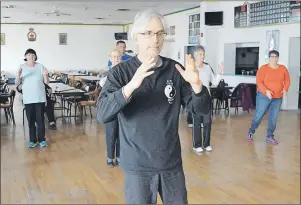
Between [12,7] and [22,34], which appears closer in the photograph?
[12,7]

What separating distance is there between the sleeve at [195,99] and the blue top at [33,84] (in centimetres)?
286

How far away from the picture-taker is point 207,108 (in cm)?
137

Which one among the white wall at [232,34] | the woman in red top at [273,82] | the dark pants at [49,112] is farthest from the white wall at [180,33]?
the woman in red top at [273,82]

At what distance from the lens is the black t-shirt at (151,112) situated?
1309 millimetres

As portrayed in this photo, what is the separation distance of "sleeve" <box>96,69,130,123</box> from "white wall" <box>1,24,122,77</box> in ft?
50.4

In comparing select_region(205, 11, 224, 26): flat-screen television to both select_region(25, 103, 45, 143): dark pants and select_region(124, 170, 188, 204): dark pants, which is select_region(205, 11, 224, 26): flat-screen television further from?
select_region(124, 170, 188, 204): dark pants

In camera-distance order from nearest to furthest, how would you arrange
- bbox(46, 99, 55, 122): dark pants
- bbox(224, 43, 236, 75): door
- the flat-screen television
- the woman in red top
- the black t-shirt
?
1. the black t-shirt
2. the woman in red top
3. bbox(46, 99, 55, 122): dark pants
4. the flat-screen television
5. bbox(224, 43, 236, 75): door

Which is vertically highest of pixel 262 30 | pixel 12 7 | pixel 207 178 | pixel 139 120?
pixel 12 7

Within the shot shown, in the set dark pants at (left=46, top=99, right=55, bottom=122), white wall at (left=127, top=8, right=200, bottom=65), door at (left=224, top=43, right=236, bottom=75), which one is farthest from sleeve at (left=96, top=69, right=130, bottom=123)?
white wall at (left=127, top=8, right=200, bottom=65)

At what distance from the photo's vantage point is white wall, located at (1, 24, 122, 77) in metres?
16.1

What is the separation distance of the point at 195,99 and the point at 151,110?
158mm

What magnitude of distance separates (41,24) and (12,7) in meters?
5.79

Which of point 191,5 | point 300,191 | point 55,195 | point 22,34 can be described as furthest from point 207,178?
point 22,34

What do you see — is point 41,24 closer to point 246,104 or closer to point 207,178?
point 246,104
